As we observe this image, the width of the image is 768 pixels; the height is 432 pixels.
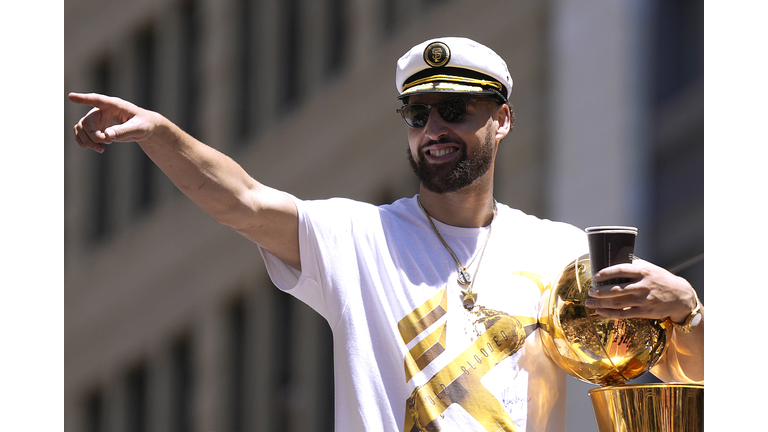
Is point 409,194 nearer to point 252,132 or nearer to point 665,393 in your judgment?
point 252,132

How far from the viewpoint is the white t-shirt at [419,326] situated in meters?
2.62

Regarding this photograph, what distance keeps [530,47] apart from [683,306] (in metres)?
6.07

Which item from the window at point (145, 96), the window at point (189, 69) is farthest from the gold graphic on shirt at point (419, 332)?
the window at point (145, 96)

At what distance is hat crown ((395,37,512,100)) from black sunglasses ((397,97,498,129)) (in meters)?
0.05

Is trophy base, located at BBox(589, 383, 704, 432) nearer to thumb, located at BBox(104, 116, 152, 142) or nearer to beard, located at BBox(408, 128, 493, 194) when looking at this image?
beard, located at BBox(408, 128, 493, 194)

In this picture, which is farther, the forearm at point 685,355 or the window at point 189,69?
the window at point 189,69

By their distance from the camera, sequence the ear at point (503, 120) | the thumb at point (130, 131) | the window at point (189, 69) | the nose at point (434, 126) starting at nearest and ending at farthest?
the thumb at point (130, 131)
the nose at point (434, 126)
the ear at point (503, 120)
the window at point (189, 69)

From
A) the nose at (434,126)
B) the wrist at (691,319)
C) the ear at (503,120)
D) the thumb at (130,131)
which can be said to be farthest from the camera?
the ear at (503,120)

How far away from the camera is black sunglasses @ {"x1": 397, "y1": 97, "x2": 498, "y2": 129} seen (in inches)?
117

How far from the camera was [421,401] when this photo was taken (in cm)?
260

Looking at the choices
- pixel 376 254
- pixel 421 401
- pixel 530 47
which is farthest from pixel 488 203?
pixel 530 47

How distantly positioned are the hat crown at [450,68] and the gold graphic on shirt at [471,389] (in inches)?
33.8

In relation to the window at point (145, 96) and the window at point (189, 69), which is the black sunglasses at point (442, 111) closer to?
the window at point (189, 69)

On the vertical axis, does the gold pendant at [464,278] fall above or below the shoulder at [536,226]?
below
